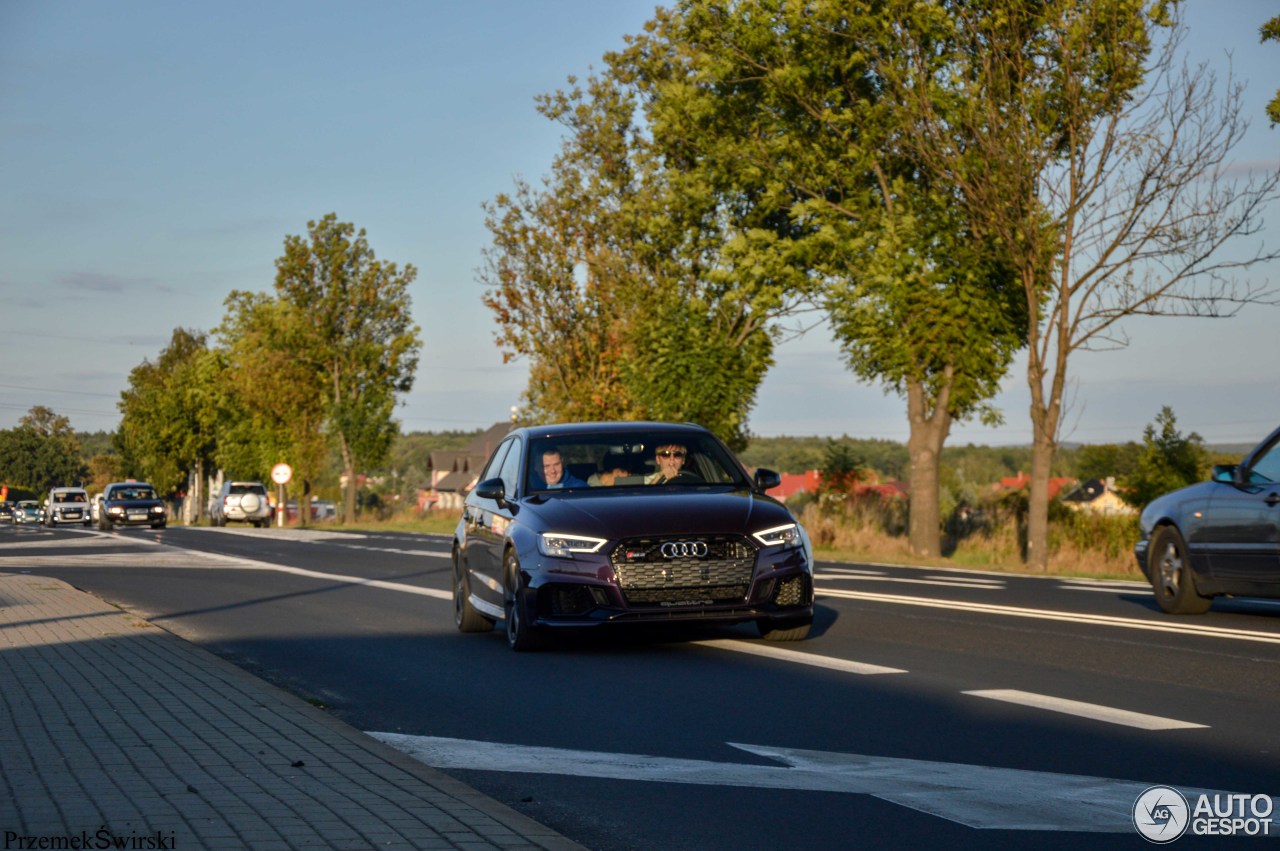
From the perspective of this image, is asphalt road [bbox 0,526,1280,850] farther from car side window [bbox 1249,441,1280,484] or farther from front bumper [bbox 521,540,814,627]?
car side window [bbox 1249,441,1280,484]

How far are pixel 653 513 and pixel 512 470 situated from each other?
199cm

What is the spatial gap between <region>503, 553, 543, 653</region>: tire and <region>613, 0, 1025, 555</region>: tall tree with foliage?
17.8 m

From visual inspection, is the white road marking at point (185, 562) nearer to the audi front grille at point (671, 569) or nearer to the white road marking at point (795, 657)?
the white road marking at point (795, 657)

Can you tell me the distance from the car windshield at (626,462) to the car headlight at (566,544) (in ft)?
3.31

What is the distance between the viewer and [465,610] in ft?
42.7

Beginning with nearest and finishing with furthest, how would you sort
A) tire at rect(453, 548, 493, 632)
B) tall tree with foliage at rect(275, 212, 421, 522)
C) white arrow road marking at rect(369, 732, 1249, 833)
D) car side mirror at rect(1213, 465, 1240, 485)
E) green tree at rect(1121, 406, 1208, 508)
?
white arrow road marking at rect(369, 732, 1249, 833) < car side mirror at rect(1213, 465, 1240, 485) < tire at rect(453, 548, 493, 632) < green tree at rect(1121, 406, 1208, 508) < tall tree with foliage at rect(275, 212, 421, 522)

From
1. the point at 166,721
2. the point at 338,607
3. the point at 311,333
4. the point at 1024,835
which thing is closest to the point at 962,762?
the point at 1024,835

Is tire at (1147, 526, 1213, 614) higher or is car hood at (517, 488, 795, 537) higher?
car hood at (517, 488, 795, 537)

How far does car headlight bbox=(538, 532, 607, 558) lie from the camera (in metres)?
10.5

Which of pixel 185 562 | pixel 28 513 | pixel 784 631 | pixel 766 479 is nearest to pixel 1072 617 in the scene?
pixel 784 631

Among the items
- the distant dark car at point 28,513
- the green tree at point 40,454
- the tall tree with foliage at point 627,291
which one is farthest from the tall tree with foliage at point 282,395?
the green tree at point 40,454

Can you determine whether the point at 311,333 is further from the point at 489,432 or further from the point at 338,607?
the point at 489,432

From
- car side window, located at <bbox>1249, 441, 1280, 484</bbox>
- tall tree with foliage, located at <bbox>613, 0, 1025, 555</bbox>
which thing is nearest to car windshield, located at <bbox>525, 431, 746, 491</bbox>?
car side window, located at <bbox>1249, 441, 1280, 484</bbox>

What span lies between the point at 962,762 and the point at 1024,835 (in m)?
1.40
